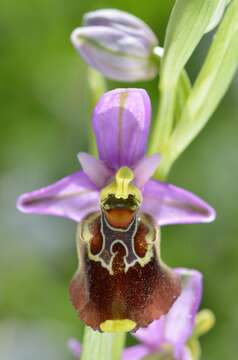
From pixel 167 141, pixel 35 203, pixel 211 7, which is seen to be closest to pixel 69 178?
pixel 35 203

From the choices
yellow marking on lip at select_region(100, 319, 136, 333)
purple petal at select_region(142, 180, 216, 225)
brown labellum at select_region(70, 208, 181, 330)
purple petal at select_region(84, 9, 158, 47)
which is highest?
purple petal at select_region(84, 9, 158, 47)

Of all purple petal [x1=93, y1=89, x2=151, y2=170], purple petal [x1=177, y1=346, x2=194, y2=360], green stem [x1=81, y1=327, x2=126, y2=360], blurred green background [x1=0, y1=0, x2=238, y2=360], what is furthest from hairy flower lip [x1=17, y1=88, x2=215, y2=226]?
blurred green background [x1=0, y1=0, x2=238, y2=360]

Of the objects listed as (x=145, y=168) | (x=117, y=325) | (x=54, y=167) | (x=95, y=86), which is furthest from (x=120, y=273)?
(x=54, y=167)

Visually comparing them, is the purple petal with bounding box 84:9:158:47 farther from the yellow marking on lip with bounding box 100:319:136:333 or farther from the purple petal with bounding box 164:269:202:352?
the yellow marking on lip with bounding box 100:319:136:333

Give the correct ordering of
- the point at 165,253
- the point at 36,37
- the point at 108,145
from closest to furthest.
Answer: the point at 108,145, the point at 165,253, the point at 36,37

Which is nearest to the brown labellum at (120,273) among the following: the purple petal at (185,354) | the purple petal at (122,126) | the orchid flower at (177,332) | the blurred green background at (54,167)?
the purple petal at (122,126)

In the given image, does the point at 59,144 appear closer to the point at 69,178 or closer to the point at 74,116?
the point at 74,116

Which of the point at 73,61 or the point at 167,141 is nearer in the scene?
the point at 167,141
